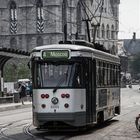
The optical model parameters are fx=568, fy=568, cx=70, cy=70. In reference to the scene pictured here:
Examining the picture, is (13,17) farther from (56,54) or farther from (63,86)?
(63,86)

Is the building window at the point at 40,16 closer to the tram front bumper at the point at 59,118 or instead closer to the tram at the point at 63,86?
the tram at the point at 63,86

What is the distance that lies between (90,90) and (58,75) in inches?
53.5

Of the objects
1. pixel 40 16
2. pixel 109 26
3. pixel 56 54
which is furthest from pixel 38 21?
pixel 56 54

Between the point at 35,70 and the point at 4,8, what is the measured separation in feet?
322

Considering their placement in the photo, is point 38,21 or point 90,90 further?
point 38,21

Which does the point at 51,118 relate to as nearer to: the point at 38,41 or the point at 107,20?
the point at 38,41

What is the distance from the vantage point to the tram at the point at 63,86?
17234mm

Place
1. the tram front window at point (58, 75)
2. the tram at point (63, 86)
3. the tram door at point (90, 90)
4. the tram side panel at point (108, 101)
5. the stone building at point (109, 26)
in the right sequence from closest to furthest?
the tram at point (63, 86) < the tram front window at point (58, 75) < the tram door at point (90, 90) < the tram side panel at point (108, 101) < the stone building at point (109, 26)

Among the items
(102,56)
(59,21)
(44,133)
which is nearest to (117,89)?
(102,56)

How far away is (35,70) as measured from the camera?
58.3 ft

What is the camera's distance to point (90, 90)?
18203 millimetres

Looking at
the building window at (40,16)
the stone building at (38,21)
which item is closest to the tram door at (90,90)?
the stone building at (38,21)

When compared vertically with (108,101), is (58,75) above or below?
above

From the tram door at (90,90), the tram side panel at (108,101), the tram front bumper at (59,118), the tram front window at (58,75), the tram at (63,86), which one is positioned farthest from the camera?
the tram side panel at (108,101)
